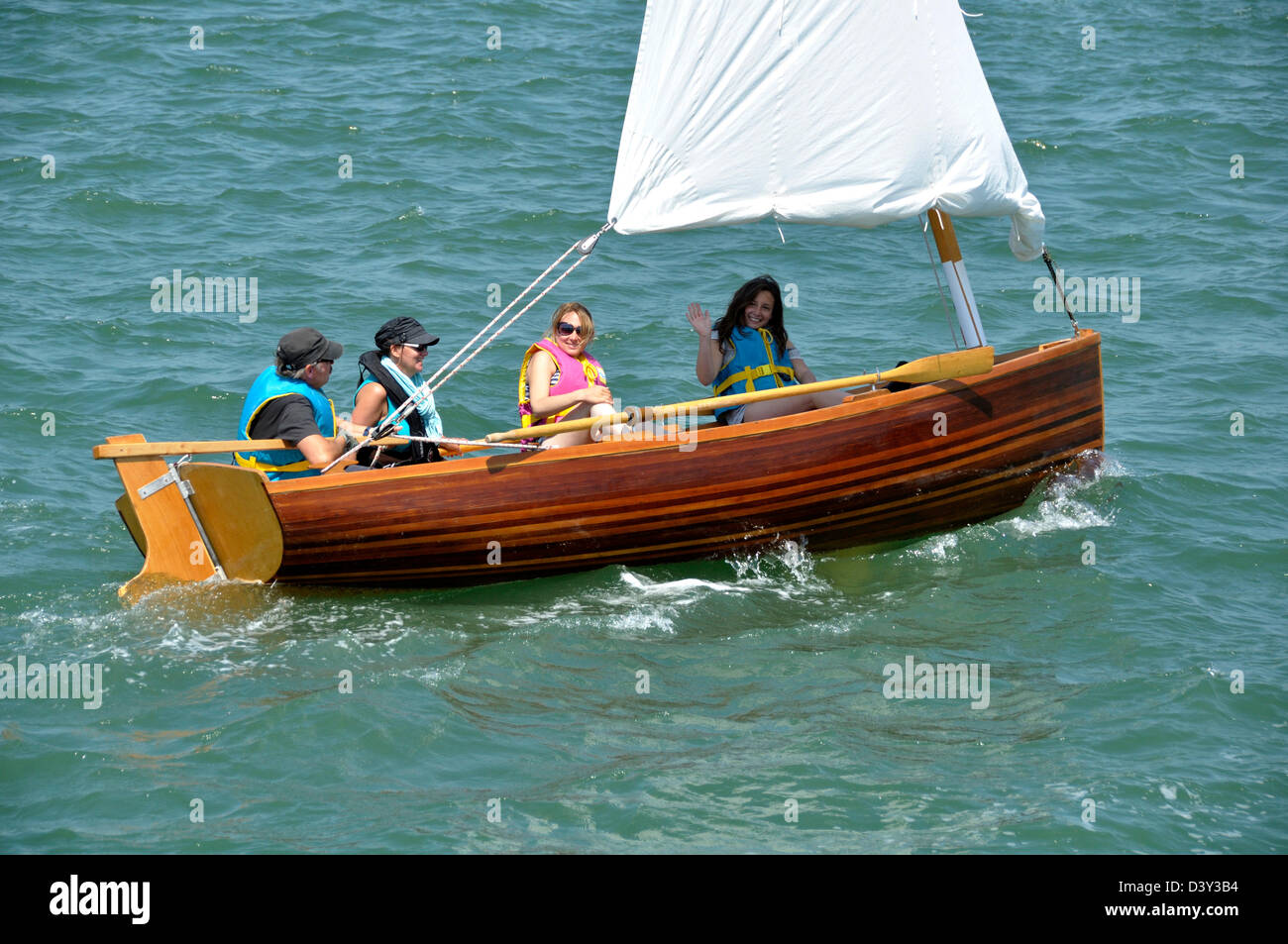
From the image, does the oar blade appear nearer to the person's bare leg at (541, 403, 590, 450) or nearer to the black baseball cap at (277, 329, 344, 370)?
the person's bare leg at (541, 403, 590, 450)

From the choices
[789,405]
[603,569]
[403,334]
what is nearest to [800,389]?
[789,405]

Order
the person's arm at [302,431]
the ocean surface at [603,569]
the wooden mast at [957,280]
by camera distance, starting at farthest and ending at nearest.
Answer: the wooden mast at [957,280] < the person's arm at [302,431] < the ocean surface at [603,569]

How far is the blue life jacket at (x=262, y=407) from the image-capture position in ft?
21.4

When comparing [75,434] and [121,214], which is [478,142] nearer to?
[121,214]

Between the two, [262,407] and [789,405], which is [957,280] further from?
[262,407]

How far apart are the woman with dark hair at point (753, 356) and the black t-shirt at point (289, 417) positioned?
6.68ft

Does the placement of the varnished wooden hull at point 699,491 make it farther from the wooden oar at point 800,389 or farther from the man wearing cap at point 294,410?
the man wearing cap at point 294,410

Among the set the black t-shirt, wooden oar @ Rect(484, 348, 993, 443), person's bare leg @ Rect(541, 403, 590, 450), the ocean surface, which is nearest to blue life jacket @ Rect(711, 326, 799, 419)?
wooden oar @ Rect(484, 348, 993, 443)

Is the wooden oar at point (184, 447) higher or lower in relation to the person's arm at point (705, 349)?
lower

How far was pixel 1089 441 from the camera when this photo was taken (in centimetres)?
757

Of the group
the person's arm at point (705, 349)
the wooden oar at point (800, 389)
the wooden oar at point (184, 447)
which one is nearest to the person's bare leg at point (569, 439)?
the wooden oar at point (800, 389)

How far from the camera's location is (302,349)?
6.43 m

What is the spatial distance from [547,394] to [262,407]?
1.35 metres
